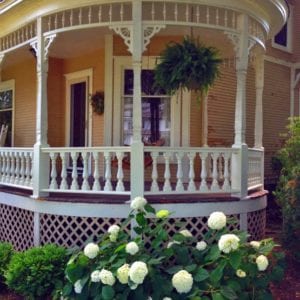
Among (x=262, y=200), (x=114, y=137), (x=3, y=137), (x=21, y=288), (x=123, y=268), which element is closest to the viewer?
(x=123, y=268)

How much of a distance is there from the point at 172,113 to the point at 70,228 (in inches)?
136

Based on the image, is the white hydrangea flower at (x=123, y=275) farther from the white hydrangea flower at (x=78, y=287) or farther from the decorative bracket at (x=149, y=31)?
the decorative bracket at (x=149, y=31)

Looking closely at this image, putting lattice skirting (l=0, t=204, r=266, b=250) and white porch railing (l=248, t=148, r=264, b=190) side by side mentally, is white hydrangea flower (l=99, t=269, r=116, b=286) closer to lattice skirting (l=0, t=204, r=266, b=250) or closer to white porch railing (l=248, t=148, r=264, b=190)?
lattice skirting (l=0, t=204, r=266, b=250)

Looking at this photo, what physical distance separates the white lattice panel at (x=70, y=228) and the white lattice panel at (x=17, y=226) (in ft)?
1.33

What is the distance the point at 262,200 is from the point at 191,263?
3850 millimetres

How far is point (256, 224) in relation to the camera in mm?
7938

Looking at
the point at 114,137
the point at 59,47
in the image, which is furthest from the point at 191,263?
the point at 59,47

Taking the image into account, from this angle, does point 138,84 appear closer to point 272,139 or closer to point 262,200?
point 262,200

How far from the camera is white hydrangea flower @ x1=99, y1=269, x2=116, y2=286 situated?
429 centimetres

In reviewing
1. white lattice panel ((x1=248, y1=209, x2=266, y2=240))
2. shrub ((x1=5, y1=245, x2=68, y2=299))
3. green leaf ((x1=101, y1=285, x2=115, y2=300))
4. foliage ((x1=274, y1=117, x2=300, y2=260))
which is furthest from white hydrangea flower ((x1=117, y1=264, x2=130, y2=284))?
white lattice panel ((x1=248, y1=209, x2=266, y2=240))

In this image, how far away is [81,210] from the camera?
22.7 ft

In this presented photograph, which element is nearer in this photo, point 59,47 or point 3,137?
point 59,47

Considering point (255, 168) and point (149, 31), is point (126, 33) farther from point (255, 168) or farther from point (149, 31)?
point (255, 168)

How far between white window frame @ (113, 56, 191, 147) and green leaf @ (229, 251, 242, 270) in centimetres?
515
